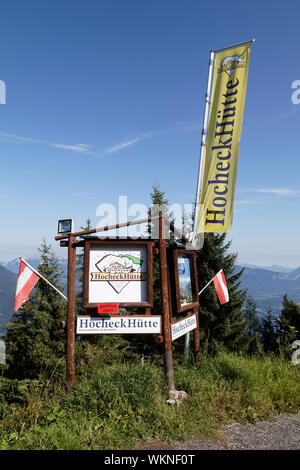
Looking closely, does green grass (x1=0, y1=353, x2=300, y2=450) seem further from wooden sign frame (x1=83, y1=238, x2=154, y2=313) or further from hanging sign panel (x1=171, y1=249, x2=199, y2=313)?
hanging sign panel (x1=171, y1=249, x2=199, y2=313)

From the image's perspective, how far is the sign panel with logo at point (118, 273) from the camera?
565cm

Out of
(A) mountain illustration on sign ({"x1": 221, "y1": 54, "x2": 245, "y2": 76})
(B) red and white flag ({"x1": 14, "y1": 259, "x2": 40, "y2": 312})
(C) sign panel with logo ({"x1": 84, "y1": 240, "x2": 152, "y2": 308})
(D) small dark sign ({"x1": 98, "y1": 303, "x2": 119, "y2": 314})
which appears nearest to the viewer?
(D) small dark sign ({"x1": 98, "y1": 303, "x2": 119, "y2": 314})

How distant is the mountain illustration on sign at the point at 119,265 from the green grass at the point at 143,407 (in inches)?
55.8

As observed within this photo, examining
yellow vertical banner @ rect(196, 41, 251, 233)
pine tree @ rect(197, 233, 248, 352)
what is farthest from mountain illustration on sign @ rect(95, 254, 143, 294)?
pine tree @ rect(197, 233, 248, 352)

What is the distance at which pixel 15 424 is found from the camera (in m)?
4.26

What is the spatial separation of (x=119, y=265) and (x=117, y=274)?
0.17 m

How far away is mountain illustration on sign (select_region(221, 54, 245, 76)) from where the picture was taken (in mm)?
8109

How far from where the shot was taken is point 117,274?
575cm

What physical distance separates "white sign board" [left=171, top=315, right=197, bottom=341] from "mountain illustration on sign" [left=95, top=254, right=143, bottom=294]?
4.28ft

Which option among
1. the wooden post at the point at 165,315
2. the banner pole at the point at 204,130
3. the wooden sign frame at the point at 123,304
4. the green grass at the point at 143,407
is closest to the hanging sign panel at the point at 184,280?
the wooden sign frame at the point at 123,304
